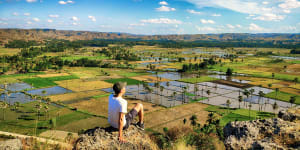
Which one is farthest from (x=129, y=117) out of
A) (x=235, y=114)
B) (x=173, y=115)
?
(x=235, y=114)

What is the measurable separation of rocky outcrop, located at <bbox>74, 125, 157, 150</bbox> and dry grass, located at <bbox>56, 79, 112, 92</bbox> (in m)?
70.9

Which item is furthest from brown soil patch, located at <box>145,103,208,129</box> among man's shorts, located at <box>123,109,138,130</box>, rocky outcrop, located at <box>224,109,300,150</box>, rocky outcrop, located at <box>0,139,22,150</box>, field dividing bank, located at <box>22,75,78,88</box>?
field dividing bank, located at <box>22,75,78,88</box>

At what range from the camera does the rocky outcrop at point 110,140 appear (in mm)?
7629

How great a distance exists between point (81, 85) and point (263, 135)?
7958cm

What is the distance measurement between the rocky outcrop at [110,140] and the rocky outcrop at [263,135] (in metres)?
3.54

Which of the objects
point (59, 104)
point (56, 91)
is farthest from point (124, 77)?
point (59, 104)

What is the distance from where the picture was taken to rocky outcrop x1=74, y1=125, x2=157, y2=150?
7629 millimetres

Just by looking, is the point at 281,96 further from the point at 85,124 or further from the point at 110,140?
the point at 110,140

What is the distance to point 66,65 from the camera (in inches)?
5212

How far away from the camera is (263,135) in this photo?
9289 mm

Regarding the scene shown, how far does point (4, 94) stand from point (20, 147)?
7332cm

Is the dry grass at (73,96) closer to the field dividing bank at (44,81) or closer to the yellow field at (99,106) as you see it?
the yellow field at (99,106)

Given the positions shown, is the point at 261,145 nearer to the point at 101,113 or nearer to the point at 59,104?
the point at 101,113

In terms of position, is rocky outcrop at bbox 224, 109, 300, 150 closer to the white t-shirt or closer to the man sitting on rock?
the man sitting on rock
